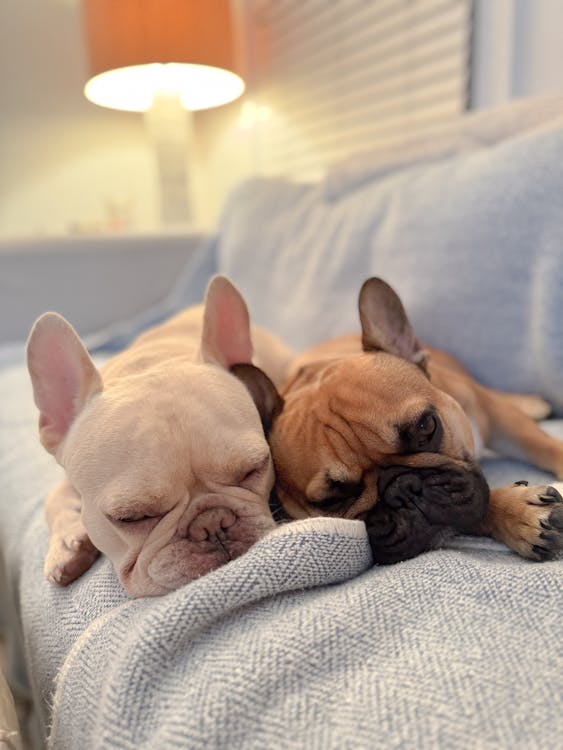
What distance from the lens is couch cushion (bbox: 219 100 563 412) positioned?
4.63 feet

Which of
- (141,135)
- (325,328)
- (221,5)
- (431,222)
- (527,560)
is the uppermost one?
(221,5)

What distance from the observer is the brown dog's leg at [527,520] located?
0.89 m

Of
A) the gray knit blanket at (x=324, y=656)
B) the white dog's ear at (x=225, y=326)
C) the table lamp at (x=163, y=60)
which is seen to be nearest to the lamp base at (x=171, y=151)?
the table lamp at (x=163, y=60)

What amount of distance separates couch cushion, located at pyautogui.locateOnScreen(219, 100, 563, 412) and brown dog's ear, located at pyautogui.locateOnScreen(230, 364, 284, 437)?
59cm

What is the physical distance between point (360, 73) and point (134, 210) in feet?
6.46

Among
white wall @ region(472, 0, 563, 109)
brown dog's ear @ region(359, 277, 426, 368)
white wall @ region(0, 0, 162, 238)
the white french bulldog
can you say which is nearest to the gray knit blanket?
the white french bulldog

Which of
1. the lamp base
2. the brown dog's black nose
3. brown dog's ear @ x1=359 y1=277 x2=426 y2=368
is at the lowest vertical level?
the brown dog's black nose

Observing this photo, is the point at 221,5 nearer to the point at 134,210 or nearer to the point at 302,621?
the point at 134,210

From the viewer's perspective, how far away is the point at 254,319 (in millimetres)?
2318

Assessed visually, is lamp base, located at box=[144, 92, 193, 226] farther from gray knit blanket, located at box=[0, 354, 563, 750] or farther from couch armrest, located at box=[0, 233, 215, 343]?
gray knit blanket, located at box=[0, 354, 563, 750]

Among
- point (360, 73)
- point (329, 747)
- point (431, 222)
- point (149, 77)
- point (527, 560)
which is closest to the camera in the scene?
point (329, 747)

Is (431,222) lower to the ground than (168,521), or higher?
higher

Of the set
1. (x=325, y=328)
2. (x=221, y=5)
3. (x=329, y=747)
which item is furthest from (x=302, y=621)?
(x=221, y=5)

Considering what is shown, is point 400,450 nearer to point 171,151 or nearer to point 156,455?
point 156,455
